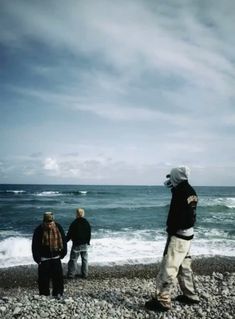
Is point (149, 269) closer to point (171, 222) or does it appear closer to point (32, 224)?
point (171, 222)

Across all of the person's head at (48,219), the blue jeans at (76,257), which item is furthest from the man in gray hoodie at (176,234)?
the blue jeans at (76,257)

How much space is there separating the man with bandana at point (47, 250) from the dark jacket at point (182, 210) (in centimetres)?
258

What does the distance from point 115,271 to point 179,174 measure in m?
8.06

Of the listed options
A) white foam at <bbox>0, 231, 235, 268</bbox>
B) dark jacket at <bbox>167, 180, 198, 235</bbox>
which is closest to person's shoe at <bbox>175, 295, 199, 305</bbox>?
dark jacket at <bbox>167, 180, 198, 235</bbox>

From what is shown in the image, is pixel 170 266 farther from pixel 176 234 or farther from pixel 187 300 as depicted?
pixel 187 300

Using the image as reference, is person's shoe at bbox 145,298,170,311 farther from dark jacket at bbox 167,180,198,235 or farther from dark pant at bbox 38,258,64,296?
dark pant at bbox 38,258,64,296

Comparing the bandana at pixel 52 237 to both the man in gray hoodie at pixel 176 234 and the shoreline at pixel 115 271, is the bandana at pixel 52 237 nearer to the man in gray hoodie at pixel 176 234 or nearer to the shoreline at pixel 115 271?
the man in gray hoodie at pixel 176 234

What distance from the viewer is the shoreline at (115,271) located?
11805 millimetres

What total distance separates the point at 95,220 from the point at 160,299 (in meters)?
24.8

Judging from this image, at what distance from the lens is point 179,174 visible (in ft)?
19.7

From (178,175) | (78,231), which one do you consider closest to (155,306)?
(178,175)

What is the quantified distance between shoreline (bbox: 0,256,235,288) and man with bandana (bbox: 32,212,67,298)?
173 inches

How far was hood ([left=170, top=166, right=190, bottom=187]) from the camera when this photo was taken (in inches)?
236

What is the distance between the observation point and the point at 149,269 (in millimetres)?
13188
